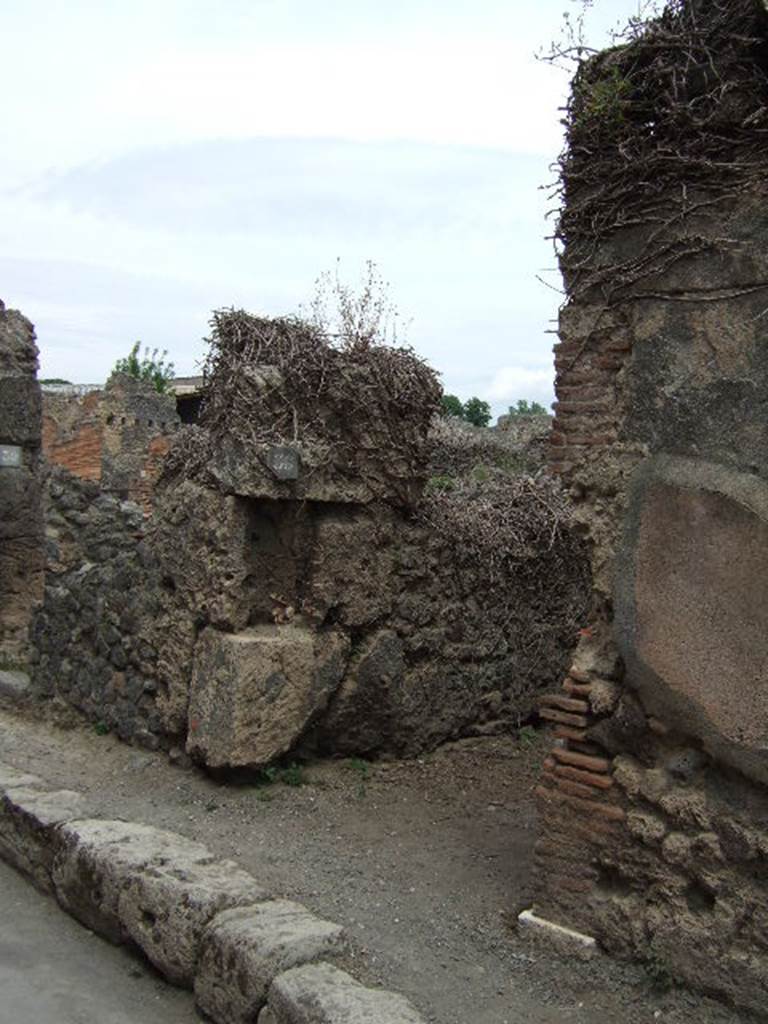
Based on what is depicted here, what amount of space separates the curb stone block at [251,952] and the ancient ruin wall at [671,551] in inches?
33.2

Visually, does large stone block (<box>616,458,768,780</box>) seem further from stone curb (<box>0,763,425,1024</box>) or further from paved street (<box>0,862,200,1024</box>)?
paved street (<box>0,862,200,1024</box>)

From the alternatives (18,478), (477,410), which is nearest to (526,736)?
(18,478)

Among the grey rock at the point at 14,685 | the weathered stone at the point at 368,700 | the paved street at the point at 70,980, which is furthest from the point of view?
the grey rock at the point at 14,685

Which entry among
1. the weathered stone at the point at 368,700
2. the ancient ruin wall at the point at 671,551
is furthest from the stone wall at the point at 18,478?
the ancient ruin wall at the point at 671,551

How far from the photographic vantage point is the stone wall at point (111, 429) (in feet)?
59.8

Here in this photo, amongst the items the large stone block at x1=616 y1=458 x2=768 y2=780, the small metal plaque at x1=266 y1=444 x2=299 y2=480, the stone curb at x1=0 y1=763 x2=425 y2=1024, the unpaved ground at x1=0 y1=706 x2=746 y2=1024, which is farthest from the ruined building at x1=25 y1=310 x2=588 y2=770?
the large stone block at x1=616 y1=458 x2=768 y2=780

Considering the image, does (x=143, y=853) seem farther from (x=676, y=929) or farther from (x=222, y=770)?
(x=676, y=929)

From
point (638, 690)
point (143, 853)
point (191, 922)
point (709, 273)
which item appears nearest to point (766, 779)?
point (638, 690)

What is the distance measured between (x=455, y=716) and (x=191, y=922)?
2.90 m

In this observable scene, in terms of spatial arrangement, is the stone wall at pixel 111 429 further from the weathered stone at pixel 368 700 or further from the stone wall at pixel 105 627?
the weathered stone at pixel 368 700

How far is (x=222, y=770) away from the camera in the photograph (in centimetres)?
562

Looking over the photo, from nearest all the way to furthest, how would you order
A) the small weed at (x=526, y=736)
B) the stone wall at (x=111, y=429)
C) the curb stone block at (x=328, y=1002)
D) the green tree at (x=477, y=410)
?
the curb stone block at (x=328, y=1002)
the small weed at (x=526, y=736)
the stone wall at (x=111, y=429)
the green tree at (x=477, y=410)

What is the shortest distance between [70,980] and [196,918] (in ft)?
1.98

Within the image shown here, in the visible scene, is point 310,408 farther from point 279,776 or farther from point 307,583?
point 279,776
